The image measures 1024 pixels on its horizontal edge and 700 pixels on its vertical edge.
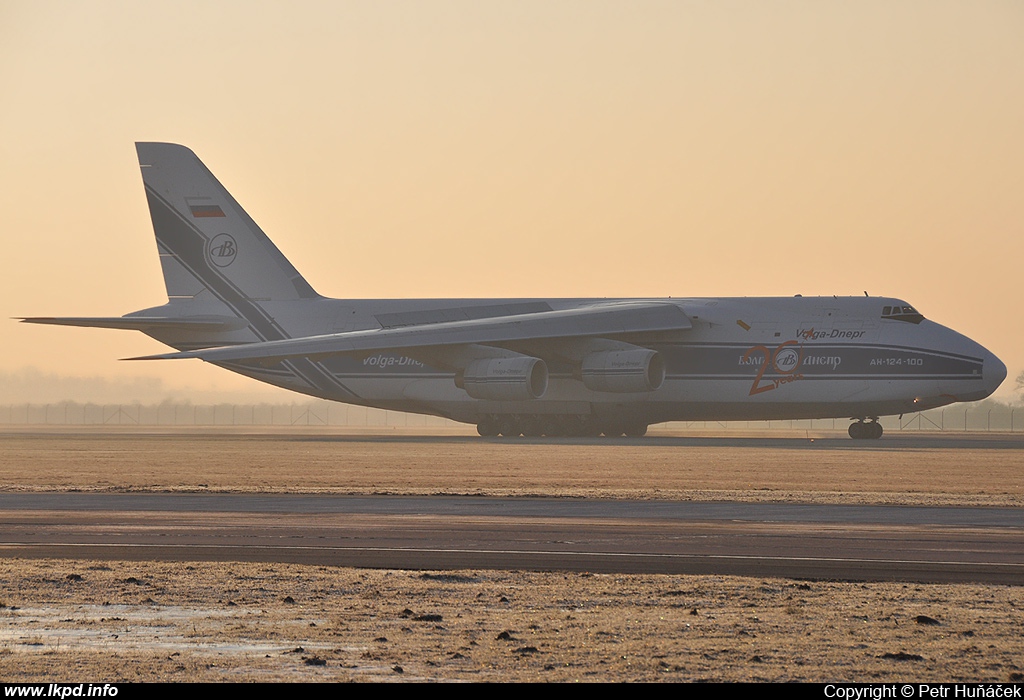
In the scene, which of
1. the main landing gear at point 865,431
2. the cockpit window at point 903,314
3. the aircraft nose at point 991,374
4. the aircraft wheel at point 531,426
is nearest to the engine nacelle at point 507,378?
the aircraft wheel at point 531,426

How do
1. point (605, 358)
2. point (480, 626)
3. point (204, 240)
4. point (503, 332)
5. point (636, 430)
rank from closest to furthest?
1. point (480, 626)
2. point (605, 358)
3. point (503, 332)
4. point (636, 430)
5. point (204, 240)

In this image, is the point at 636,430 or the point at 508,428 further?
the point at 508,428

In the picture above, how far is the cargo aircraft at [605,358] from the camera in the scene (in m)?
49.9

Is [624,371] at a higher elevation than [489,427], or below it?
higher

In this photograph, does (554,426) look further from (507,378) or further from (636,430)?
(507,378)

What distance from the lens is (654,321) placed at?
2042 inches

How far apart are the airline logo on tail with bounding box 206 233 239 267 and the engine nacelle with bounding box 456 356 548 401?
47.2ft

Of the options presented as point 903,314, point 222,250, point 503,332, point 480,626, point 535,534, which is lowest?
point 480,626

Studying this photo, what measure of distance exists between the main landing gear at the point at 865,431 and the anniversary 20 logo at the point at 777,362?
3.52 m

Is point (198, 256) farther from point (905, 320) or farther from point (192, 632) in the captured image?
point (192, 632)

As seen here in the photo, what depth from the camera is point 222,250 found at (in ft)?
201

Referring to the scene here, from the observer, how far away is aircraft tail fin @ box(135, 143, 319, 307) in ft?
200

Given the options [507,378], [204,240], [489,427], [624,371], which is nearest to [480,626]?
[624,371]

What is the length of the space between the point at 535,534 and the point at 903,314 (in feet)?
115
